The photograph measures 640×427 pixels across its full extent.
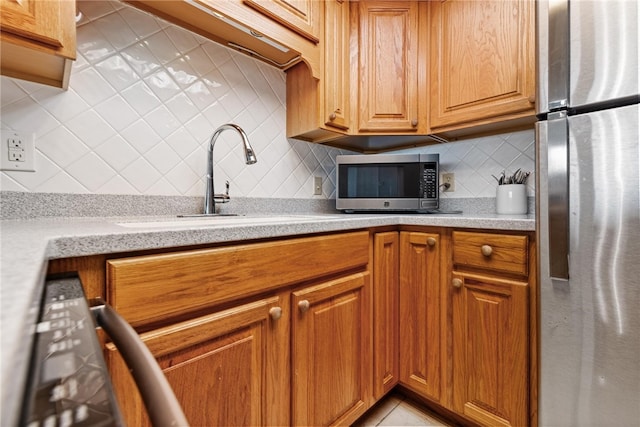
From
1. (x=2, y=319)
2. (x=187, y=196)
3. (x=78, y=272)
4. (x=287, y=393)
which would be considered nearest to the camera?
Answer: (x=2, y=319)

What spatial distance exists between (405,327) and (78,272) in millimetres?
1157

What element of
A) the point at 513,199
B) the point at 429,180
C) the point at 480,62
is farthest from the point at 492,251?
the point at 480,62

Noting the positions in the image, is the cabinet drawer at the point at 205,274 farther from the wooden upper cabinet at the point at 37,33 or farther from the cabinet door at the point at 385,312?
the wooden upper cabinet at the point at 37,33

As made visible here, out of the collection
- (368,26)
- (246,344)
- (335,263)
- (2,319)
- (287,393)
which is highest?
(368,26)

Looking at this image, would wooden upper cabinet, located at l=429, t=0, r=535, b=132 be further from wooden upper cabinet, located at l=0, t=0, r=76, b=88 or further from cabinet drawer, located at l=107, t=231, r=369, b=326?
wooden upper cabinet, located at l=0, t=0, r=76, b=88

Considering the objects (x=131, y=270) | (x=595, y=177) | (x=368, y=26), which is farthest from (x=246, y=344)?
(x=368, y=26)

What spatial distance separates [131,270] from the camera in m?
0.58

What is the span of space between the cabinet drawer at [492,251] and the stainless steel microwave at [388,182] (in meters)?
0.40

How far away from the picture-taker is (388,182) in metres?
1.59

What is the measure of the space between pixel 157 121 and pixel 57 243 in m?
0.82

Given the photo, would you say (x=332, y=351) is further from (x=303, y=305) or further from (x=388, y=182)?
(x=388, y=182)

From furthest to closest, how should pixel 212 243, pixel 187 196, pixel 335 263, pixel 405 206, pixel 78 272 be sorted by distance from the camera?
1. pixel 405 206
2. pixel 187 196
3. pixel 335 263
4. pixel 212 243
5. pixel 78 272

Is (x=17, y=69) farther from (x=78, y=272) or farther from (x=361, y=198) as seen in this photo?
(x=361, y=198)

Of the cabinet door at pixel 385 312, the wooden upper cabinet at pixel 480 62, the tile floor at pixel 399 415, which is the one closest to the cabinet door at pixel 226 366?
the cabinet door at pixel 385 312
